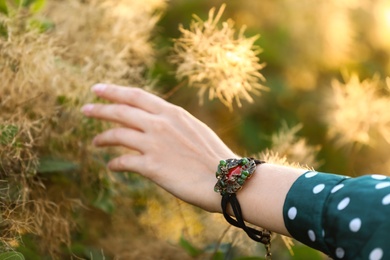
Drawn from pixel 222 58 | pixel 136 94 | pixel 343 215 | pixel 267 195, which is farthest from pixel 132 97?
pixel 343 215

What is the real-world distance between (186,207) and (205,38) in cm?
24

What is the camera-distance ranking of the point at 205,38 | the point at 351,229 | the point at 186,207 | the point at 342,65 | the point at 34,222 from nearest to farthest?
the point at 351,229
the point at 34,222
the point at 205,38
the point at 186,207
the point at 342,65

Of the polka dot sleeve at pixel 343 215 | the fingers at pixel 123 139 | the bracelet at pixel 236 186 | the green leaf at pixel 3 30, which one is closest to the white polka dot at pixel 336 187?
the polka dot sleeve at pixel 343 215

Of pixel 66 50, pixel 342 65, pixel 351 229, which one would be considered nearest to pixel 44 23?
pixel 66 50

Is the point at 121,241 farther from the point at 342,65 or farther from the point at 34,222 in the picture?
the point at 342,65

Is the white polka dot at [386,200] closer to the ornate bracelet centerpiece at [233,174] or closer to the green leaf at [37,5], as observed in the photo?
the ornate bracelet centerpiece at [233,174]

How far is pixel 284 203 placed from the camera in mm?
607

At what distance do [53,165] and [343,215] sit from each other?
0.37 m

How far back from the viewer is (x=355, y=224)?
1.75ft

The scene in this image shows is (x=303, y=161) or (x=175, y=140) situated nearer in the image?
(x=175, y=140)

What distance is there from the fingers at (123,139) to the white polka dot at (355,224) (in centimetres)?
30

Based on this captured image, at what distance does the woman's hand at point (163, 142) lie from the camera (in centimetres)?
72

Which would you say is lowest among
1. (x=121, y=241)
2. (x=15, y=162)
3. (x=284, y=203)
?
(x=121, y=241)

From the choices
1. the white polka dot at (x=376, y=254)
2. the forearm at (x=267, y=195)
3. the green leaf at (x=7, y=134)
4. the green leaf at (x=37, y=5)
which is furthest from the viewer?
the green leaf at (x=37, y=5)
